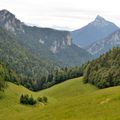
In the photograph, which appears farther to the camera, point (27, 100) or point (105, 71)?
point (105, 71)

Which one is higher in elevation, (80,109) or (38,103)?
(80,109)

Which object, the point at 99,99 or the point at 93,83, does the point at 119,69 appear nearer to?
the point at 93,83

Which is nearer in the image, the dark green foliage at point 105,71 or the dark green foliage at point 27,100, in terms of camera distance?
the dark green foliage at point 27,100

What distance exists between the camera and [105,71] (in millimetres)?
167250

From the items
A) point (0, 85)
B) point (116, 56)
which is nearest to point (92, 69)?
point (116, 56)

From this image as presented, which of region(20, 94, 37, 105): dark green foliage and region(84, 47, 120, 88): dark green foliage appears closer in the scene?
region(20, 94, 37, 105): dark green foliage

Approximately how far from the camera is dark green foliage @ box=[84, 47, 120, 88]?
15550 cm

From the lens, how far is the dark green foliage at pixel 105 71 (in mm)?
155500

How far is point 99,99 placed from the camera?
61.4 metres

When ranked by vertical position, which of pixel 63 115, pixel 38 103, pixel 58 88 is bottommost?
pixel 58 88

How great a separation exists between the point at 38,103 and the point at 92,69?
7471 centimetres

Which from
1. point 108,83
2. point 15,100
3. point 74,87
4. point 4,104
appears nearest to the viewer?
point 4,104

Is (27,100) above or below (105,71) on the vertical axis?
above

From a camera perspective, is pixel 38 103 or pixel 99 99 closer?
pixel 99 99
